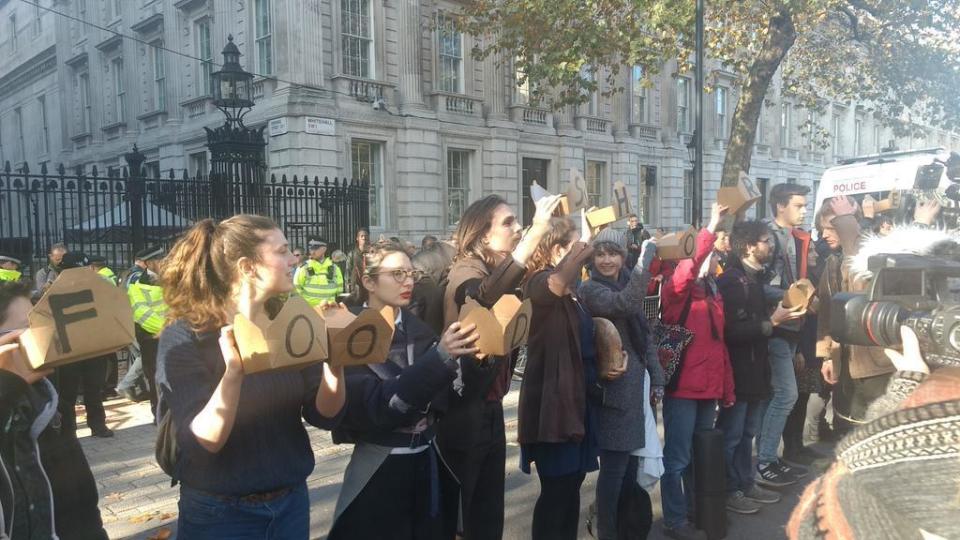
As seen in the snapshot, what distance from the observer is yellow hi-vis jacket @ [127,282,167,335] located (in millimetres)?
6520

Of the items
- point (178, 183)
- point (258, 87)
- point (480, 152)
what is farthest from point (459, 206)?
point (178, 183)

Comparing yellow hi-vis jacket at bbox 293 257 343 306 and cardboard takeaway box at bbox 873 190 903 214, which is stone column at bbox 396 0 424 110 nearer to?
yellow hi-vis jacket at bbox 293 257 343 306

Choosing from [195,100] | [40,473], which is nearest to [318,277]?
[40,473]

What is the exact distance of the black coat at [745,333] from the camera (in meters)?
4.46

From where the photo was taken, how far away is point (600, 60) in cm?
1391

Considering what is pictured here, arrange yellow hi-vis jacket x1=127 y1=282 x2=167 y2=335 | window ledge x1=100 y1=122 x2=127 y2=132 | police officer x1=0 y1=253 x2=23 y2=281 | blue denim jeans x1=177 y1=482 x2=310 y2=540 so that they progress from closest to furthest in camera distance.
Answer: blue denim jeans x1=177 y1=482 x2=310 y2=540 < yellow hi-vis jacket x1=127 y1=282 x2=167 y2=335 < police officer x1=0 y1=253 x2=23 y2=281 < window ledge x1=100 y1=122 x2=127 y2=132

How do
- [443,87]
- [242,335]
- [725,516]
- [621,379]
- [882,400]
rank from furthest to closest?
[443,87], [725,516], [621,379], [242,335], [882,400]

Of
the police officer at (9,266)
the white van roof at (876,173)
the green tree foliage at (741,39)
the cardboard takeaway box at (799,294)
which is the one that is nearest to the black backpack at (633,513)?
the cardboard takeaway box at (799,294)

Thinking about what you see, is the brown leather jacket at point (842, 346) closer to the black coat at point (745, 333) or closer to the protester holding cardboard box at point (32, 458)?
the black coat at point (745, 333)

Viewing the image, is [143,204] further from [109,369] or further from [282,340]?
[282,340]

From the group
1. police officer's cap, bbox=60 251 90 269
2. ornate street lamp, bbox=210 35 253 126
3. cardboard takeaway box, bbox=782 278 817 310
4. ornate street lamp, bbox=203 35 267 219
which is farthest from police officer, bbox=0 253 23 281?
cardboard takeaway box, bbox=782 278 817 310

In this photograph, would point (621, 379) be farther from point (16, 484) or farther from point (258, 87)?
point (258, 87)

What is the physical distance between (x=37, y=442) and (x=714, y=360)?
3455 mm

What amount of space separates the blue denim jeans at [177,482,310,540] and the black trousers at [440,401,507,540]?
102cm
